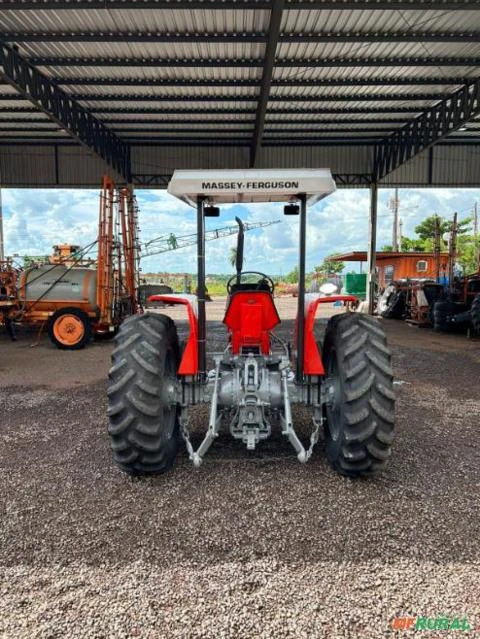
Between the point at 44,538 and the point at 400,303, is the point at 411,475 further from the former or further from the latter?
the point at 400,303

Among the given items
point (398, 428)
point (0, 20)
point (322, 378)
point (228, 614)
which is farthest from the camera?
point (0, 20)

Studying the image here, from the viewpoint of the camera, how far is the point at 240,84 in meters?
11.1

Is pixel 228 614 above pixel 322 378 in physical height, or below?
below

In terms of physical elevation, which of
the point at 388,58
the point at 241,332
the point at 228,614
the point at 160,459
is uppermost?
the point at 388,58

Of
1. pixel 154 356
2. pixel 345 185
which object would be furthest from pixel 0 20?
pixel 345 185

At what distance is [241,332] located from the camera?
3908mm

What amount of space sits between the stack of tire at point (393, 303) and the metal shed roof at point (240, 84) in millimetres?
4266

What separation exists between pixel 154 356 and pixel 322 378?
136 cm

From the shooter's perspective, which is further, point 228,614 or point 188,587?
point 188,587

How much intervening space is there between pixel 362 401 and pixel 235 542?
1.26 metres

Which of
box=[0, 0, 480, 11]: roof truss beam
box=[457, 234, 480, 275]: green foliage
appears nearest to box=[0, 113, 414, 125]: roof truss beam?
box=[0, 0, 480, 11]: roof truss beam

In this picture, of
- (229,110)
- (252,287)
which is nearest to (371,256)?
(229,110)

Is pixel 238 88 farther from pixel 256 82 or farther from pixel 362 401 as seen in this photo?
pixel 362 401
